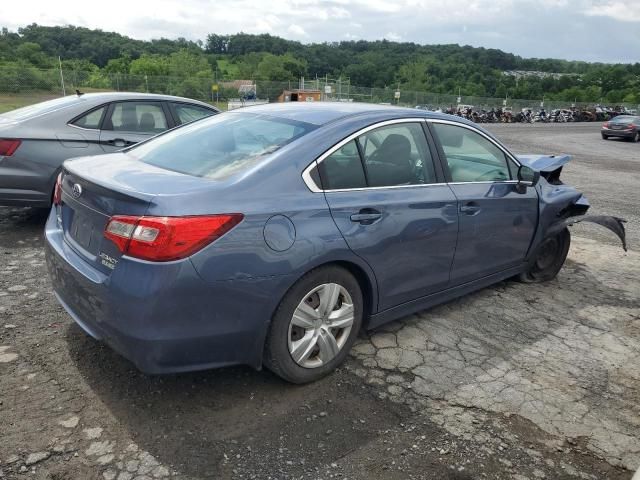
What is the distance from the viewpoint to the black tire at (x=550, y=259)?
5.09 meters

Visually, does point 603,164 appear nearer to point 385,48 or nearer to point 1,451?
point 1,451

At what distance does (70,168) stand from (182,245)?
1179 millimetres

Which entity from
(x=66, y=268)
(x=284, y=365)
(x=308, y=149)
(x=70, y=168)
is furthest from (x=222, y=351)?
(x=70, y=168)

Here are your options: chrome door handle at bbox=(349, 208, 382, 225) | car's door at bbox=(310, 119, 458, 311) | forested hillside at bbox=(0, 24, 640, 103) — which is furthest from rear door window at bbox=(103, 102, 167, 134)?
forested hillside at bbox=(0, 24, 640, 103)

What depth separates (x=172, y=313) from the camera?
2.46m

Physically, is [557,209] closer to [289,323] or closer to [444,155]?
[444,155]

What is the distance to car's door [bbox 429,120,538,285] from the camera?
12.4 ft

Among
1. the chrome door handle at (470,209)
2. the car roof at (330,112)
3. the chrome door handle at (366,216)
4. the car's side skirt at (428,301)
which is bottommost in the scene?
the car's side skirt at (428,301)

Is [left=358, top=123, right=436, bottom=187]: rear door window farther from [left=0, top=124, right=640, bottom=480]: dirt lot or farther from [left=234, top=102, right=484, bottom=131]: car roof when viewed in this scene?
[left=0, top=124, right=640, bottom=480]: dirt lot

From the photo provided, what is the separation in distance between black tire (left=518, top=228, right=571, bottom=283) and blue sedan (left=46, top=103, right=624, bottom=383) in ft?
Result: 3.70

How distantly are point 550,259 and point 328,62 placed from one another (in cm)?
7694

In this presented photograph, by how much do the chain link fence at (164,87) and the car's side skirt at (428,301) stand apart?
13003 mm

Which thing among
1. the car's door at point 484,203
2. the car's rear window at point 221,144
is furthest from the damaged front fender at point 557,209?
the car's rear window at point 221,144

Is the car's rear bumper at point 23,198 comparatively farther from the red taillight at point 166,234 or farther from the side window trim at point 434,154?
the side window trim at point 434,154
